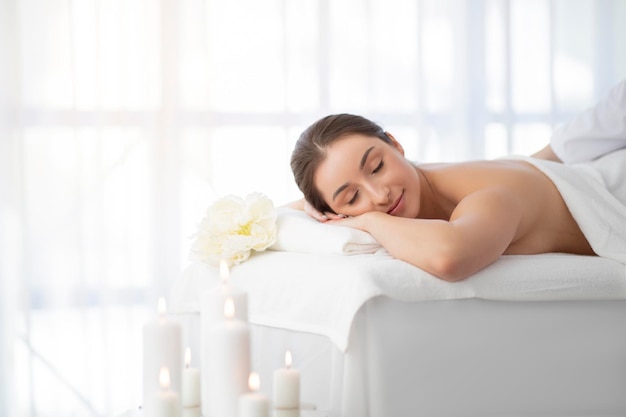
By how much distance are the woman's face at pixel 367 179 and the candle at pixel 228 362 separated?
656 millimetres

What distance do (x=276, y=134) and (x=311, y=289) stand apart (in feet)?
5.74

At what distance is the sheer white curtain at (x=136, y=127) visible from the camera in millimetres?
3188

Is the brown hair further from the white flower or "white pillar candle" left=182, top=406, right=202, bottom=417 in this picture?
"white pillar candle" left=182, top=406, right=202, bottom=417

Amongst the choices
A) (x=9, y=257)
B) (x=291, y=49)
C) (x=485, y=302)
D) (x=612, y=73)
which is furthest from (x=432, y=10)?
(x=485, y=302)

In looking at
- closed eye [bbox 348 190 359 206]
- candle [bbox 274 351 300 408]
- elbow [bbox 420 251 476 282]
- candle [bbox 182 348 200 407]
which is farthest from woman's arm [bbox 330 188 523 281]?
candle [bbox 182 348 200 407]

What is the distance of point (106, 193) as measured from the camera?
323 cm

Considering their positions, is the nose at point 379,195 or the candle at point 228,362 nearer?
the candle at point 228,362

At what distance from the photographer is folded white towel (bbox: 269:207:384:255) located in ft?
5.84

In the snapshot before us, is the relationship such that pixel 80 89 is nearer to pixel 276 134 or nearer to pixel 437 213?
pixel 276 134

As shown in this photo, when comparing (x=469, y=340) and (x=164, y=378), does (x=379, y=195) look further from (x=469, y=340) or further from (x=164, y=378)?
(x=164, y=378)

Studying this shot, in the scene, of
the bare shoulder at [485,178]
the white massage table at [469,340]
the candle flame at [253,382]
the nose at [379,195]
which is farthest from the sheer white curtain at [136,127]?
the candle flame at [253,382]

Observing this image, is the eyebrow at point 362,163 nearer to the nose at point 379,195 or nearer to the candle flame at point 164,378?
the nose at point 379,195

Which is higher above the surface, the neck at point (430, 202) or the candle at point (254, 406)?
the neck at point (430, 202)

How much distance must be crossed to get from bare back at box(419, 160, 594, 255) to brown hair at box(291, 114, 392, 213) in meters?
0.21
